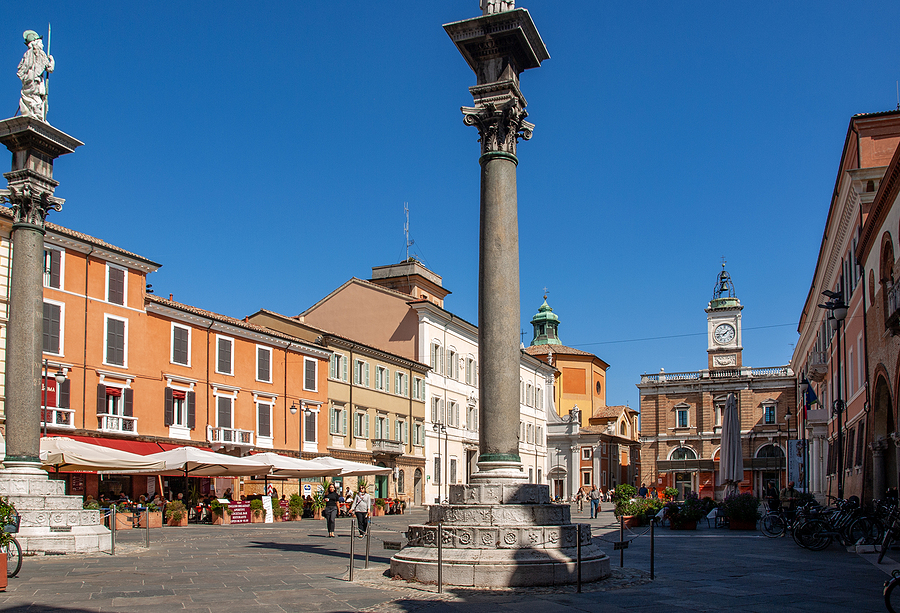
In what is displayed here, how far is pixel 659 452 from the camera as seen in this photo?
259 feet

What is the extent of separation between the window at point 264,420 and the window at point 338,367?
15.9 ft

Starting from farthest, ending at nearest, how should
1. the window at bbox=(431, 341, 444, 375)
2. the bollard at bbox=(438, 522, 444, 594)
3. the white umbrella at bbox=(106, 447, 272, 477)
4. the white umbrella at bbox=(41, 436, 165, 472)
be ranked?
1. the window at bbox=(431, 341, 444, 375)
2. the white umbrella at bbox=(106, 447, 272, 477)
3. the white umbrella at bbox=(41, 436, 165, 472)
4. the bollard at bbox=(438, 522, 444, 594)

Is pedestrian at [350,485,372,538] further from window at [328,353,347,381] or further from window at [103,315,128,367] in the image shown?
window at [328,353,347,381]

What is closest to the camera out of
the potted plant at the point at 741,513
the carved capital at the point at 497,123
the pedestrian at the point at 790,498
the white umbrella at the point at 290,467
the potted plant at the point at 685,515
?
the carved capital at the point at 497,123

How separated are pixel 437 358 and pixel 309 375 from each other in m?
13.1

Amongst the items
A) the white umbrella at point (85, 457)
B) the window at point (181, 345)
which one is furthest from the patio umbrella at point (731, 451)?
the window at point (181, 345)

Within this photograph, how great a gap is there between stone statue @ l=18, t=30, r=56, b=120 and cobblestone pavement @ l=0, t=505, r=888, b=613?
348 inches

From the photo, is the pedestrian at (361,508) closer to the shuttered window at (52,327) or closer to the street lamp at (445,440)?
the shuttered window at (52,327)

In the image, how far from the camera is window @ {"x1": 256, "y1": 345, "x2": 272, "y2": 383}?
128 feet

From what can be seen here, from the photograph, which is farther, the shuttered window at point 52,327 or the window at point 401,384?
the window at point 401,384

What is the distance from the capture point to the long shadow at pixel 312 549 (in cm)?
1661

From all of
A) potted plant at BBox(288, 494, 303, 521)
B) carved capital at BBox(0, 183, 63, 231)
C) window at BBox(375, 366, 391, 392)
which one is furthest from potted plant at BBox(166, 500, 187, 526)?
window at BBox(375, 366, 391, 392)

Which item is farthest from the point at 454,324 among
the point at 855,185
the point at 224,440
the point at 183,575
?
the point at 183,575

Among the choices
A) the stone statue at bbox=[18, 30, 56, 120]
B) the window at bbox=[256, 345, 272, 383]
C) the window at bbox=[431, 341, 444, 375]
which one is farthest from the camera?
the window at bbox=[431, 341, 444, 375]
